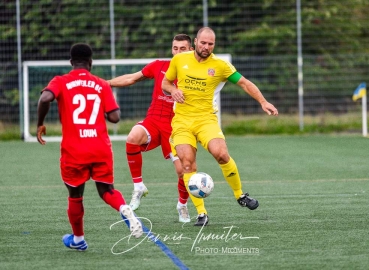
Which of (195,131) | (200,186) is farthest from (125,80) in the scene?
(200,186)

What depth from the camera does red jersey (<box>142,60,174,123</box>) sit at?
906 cm

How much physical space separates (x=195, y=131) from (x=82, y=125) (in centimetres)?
189

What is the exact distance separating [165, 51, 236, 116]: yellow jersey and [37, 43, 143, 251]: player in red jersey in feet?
5.74

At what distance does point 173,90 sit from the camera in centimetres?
790

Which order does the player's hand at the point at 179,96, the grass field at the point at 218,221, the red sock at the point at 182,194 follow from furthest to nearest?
the red sock at the point at 182,194 → the player's hand at the point at 179,96 → the grass field at the point at 218,221

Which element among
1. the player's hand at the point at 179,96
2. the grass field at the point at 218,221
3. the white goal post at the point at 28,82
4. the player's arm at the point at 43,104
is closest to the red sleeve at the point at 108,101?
the player's arm at the point at 43,104

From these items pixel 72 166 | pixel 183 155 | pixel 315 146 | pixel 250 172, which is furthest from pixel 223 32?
pixel 72 166

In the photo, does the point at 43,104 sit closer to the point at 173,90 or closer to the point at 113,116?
the point at 113,116

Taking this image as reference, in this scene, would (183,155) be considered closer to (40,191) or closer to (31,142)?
(40,191)

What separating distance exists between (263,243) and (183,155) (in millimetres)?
1451

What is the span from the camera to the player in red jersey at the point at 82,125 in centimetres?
628

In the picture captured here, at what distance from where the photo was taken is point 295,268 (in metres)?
5.71

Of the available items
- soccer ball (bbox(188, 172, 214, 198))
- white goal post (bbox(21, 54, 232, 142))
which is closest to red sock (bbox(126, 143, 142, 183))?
soccer ball (bbox(188, 172, 214, 198))

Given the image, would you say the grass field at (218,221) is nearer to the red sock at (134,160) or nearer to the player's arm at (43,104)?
the red sock at (134,160)
